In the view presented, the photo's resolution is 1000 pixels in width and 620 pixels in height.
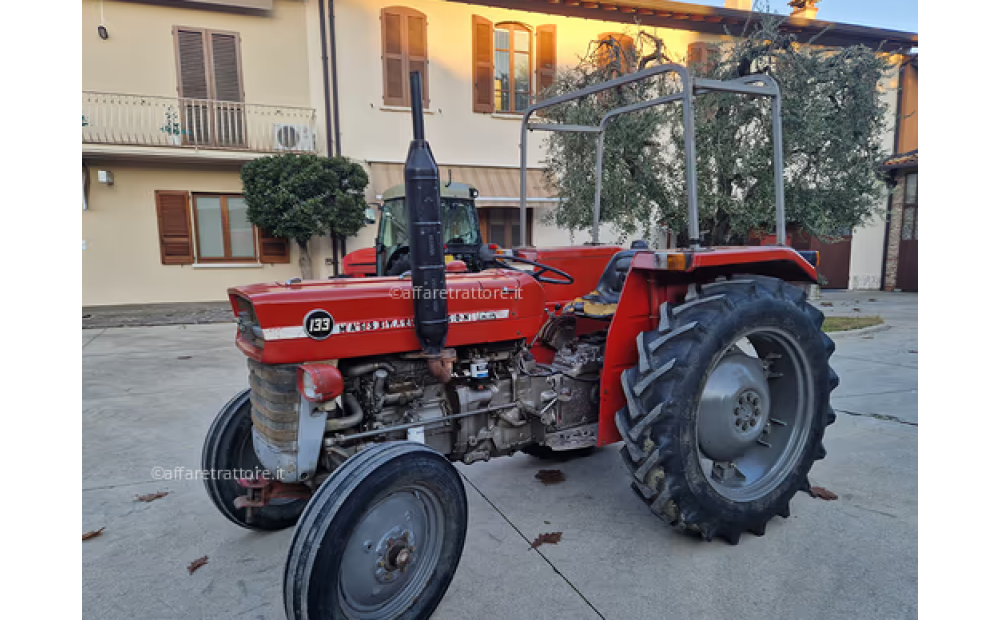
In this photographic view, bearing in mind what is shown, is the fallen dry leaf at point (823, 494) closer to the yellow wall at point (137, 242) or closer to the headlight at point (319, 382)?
the headlight at point (319, 382)

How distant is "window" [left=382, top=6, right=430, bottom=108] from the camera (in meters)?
10.6

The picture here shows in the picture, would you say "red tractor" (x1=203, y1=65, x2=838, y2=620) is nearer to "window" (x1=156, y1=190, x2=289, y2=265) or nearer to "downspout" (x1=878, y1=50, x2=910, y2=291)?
"window" (x1=156, y1=190, x2=289, y2=265)

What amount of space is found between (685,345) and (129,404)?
14.7 feet

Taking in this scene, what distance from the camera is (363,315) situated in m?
1.94

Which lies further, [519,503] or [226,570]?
[519,503]

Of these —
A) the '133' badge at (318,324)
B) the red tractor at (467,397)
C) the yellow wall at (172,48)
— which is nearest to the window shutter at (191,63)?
the yellow wall at (172,48)

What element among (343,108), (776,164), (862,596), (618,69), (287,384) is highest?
(343,108)

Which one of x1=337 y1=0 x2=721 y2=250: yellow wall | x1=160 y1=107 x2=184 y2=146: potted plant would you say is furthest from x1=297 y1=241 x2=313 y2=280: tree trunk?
x1=160 y1=107 x2=184 y2=146: potted plant

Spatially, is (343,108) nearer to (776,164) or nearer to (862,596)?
(776,164)

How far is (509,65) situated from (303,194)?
523 cm

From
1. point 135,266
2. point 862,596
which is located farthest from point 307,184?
point 862,596

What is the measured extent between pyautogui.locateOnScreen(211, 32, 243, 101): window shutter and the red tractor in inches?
396

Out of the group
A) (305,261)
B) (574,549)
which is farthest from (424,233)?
→ (305,261)

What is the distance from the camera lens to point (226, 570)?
216cm
